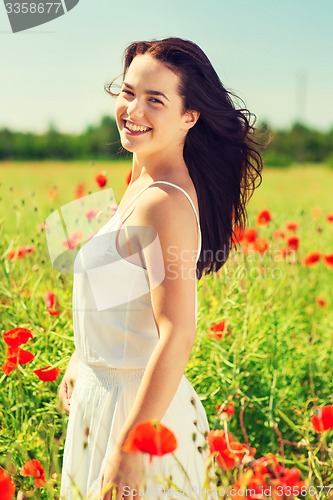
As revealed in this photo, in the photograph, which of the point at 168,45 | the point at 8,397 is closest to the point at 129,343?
the point at 168,45

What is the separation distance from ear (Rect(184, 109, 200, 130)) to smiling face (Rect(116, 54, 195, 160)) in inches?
1.2

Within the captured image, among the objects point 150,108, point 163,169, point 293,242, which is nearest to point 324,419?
point 163,169

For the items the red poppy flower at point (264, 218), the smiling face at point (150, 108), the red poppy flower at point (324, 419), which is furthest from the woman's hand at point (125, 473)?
the red poppy flower at point (264, 218)

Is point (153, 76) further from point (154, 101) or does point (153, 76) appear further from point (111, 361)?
point (111, 361)

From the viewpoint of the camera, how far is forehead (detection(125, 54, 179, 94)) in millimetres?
1524

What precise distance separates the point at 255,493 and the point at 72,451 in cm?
55

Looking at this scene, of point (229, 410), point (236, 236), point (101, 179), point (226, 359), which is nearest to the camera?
point (229, 410)

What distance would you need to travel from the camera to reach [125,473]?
1331mm

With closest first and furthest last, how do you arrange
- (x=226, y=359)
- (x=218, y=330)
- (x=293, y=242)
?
(x=218, y=330) < (x=226, y=359) < (x=293, y=242)

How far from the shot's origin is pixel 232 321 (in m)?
2.70

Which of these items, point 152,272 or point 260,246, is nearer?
point 152,272

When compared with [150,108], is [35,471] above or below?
below

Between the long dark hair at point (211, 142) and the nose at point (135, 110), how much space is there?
11 centimetres

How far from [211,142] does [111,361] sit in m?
0.57
